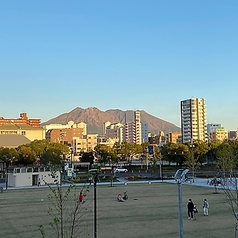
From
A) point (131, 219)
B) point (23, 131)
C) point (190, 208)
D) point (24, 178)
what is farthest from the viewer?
point (23, 131)

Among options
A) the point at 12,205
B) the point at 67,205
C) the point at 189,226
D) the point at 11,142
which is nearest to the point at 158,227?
the point at 189,226

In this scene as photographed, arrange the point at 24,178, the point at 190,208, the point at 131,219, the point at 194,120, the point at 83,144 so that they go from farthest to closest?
1. the point at 194,120
2. the point at 83,144
3. the point at 24,178
4. the point at 131,219
5. the point at 190,208

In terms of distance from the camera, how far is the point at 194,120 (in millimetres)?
181375

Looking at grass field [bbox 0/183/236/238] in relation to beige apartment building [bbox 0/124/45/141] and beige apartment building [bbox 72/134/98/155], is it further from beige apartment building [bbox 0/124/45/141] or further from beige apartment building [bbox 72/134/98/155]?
beige apartment building [bbox 72/134/98/155]

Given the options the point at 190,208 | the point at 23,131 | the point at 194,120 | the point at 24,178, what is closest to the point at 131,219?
the point at 190,208

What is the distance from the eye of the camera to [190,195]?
1411 inches

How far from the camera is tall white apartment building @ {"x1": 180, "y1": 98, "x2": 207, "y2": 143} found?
588ft

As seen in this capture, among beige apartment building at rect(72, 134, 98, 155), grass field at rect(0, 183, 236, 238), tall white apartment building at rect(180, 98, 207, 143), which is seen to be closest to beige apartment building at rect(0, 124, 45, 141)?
beige apartment building at rect(72, 134, 98, 155)

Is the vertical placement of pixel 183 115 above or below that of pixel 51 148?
above

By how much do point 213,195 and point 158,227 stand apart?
17.4 metres

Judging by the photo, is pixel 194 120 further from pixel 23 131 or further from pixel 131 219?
pixel 131 219

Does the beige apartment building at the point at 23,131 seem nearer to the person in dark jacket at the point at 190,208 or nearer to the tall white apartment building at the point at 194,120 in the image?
the tall white apartment building at the point at 194,120

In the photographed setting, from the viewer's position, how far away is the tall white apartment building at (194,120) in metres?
179

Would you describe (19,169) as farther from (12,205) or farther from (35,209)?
(35,209)
